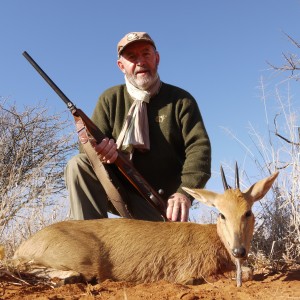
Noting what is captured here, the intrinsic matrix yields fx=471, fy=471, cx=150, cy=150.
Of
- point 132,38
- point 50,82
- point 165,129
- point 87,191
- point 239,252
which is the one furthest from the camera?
point 50,82

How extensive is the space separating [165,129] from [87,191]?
1.40m

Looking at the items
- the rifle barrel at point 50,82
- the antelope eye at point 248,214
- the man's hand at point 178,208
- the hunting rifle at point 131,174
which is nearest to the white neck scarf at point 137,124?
the hunting rifle at point 131,174

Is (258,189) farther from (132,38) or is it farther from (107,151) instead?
(132,38)

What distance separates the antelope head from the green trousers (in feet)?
5.60

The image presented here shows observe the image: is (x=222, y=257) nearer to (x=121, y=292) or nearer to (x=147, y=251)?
(x=147, y=251)

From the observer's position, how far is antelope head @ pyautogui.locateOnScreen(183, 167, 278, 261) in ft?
13.1

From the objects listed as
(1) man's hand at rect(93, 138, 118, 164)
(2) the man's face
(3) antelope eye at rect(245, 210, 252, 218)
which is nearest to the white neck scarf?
(2) the man's face

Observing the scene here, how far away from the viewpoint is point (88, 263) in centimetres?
433

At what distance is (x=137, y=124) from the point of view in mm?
6336

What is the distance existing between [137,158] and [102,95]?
1138 mm

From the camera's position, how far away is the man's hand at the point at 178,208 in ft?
17.0

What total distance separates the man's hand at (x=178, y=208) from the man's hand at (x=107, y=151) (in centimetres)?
Result: 104

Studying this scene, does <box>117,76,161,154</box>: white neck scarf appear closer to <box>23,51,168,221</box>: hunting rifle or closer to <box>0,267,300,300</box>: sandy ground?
<box>23,51,168,221</box>: hunting rifle

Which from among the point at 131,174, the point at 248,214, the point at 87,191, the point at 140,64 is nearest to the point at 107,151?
the point at 131,174
